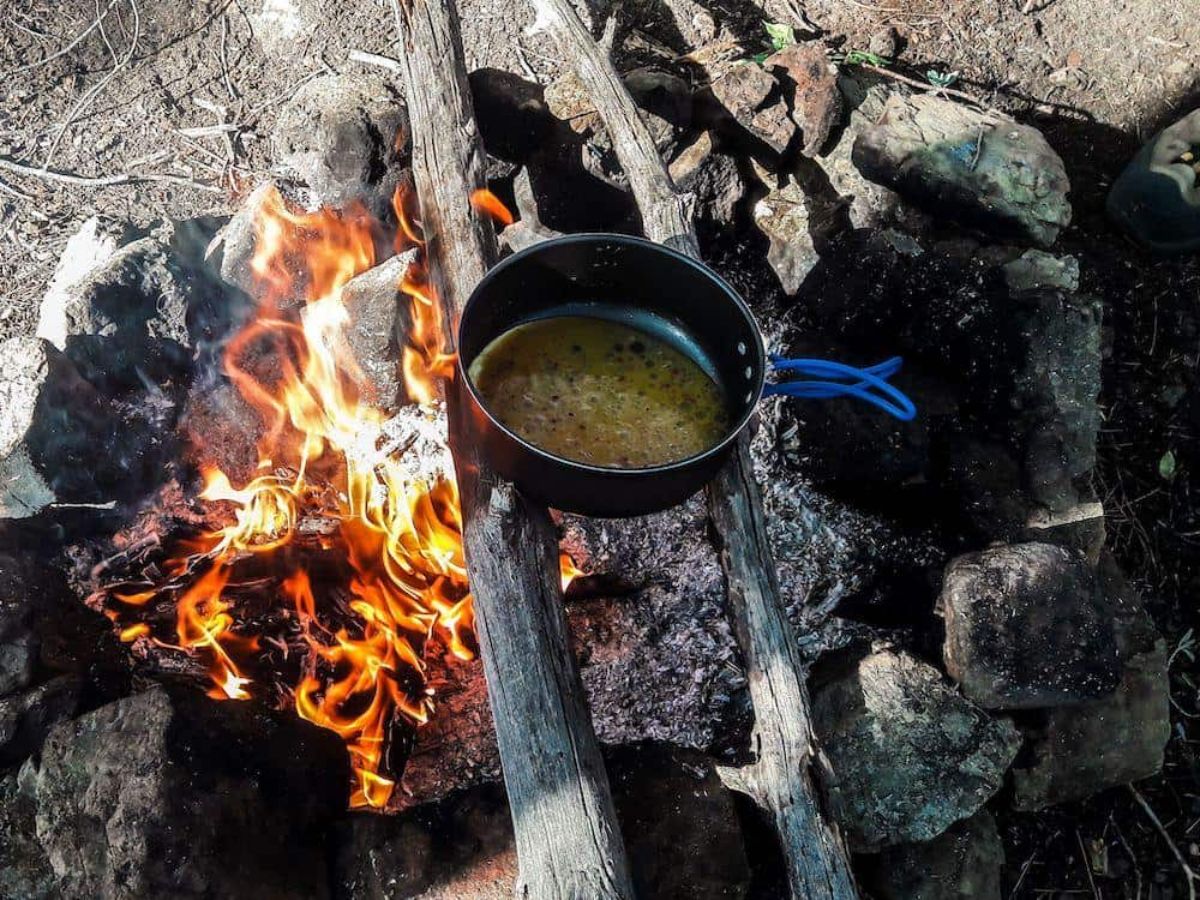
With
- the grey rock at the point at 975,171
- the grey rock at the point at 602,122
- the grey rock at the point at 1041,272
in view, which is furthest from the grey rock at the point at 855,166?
the grey rock at the point at 602,122

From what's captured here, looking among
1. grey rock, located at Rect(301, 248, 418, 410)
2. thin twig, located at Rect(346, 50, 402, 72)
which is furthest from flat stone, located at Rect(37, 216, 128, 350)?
thin twig, located at Rect(346, 50, 402, 72)

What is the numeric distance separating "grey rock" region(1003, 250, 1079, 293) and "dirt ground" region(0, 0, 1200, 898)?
690 millimetres

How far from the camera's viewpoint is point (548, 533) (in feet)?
7.67

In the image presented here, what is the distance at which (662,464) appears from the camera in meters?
2.08

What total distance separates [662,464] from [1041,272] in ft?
6.44

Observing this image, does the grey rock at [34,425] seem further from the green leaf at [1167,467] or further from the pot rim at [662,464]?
the green leaf at [1167,467]

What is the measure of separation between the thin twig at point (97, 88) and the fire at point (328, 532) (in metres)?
1.40

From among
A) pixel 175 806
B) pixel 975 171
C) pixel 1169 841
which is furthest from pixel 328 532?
pixel 1169 841

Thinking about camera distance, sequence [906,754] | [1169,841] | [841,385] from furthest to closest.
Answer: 1. [1169,841]
2. [841,385]
3. [906,754]

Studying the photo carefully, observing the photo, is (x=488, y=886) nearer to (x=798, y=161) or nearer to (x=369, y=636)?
(x=369, y=636)

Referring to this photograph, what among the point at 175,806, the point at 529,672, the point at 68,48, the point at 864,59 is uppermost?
the point at 68,48

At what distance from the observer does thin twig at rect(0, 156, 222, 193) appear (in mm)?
3801

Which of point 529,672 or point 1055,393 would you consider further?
point 1055,393

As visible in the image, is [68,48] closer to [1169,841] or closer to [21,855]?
[21,855]
